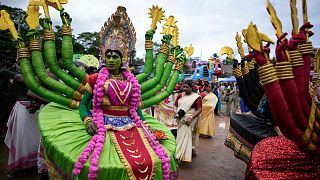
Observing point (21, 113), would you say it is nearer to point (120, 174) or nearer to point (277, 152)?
point (120, 174)

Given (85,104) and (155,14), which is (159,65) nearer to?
(155,14)

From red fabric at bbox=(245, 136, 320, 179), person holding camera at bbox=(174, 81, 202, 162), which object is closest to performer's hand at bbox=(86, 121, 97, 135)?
red fabric at bbox=(245, 136, 320, 179)

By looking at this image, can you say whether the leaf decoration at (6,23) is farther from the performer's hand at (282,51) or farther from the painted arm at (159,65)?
the performer's hand at (282,51)

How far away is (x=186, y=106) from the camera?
20.9ft

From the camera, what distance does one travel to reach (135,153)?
2.86 metres

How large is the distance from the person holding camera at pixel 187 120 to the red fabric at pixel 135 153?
3.02 metres

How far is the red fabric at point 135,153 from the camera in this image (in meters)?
2.68

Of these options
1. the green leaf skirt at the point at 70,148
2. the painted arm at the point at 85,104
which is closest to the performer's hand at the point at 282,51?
the green leaf skirt at the point at 70,148

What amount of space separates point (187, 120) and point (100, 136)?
352 cm

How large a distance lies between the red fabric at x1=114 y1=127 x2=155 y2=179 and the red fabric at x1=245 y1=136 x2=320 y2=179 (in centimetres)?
102

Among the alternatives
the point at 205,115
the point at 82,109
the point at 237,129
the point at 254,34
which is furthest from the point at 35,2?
the point at 205,115

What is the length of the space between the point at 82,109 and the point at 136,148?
927 mm

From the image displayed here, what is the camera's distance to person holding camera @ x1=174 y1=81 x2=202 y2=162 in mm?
6078

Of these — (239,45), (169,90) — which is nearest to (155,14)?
(169,90)
